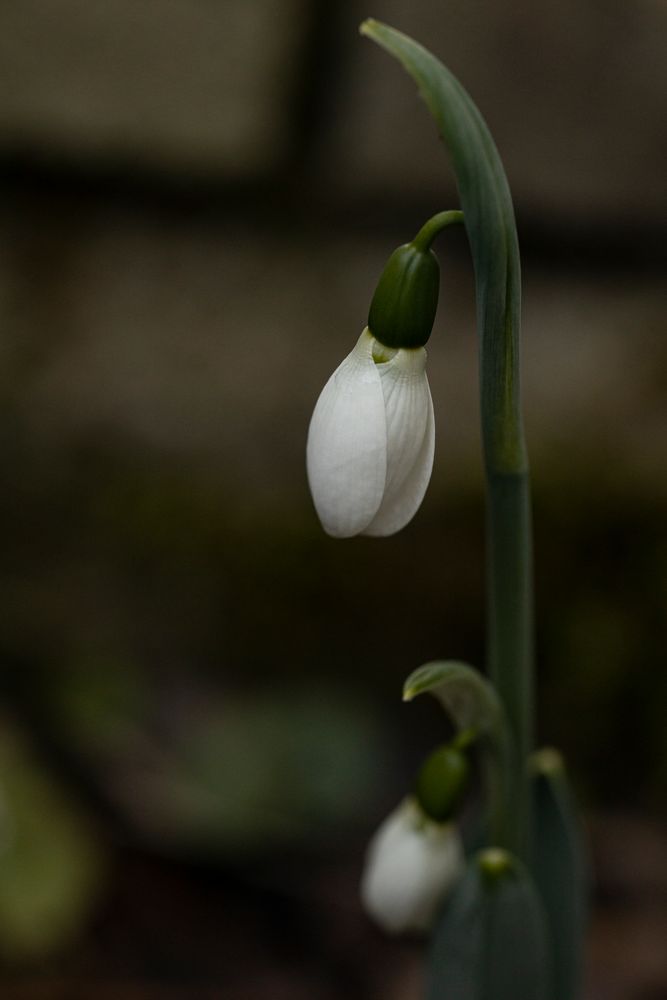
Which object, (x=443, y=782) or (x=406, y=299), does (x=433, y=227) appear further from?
(x=443, y=782)

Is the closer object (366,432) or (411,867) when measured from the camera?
(366,432)

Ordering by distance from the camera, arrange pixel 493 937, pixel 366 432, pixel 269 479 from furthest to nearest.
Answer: pixel 269 479, pixel 493 937, pixel 366 432

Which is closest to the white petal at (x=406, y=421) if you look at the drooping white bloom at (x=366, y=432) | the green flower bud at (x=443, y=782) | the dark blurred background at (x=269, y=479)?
the drooping white bloom at (x=366, y=432)

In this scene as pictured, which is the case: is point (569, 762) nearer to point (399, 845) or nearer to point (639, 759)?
point (639, 759)

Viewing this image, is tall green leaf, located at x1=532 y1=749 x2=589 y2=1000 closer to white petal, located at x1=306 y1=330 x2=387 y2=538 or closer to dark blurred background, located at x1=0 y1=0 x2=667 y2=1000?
white petal, located at x1=306 y1=330 x2=387 y2=538

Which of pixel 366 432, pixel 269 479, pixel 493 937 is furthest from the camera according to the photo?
pixel 269 479

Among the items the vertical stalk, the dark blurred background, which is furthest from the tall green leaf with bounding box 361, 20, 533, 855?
the dark blurred background

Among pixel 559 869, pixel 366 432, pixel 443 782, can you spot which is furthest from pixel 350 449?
pixel 559 869

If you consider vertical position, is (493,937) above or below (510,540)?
below

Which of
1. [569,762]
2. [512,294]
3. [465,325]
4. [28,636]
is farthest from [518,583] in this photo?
[28,636]
